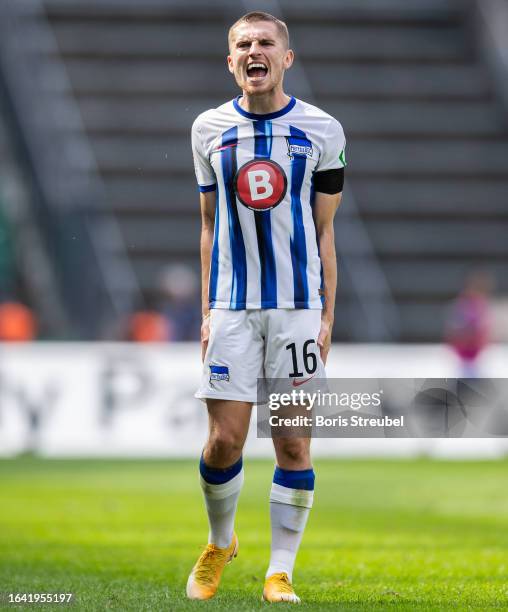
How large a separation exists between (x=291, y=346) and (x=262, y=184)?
68cm

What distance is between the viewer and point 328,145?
6.05m

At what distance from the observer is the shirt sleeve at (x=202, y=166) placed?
612 centimetres

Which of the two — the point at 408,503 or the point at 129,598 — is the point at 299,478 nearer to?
the point at 129,598

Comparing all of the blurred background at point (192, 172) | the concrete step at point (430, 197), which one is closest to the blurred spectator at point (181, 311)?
the blurred background at point (192, 172)

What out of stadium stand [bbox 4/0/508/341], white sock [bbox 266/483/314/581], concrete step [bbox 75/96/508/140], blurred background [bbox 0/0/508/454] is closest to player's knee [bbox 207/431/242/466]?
white sock [bbox 266/483/314/581]

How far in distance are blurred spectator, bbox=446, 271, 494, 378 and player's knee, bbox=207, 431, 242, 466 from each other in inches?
432

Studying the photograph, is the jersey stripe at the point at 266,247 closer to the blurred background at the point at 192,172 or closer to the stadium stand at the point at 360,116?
the blurred background at the point at 192,172

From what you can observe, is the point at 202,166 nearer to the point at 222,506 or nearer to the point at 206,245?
the point at 206,245

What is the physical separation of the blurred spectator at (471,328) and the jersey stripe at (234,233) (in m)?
11.1

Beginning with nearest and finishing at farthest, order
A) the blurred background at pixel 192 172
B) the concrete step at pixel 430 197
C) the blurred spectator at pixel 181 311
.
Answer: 1. the blurred spectator at pixel 181 311
2. the blurred background at pixel 192 172
3. the concrete step at pixel 430 197

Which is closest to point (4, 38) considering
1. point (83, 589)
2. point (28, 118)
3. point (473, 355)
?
point (28, 118)

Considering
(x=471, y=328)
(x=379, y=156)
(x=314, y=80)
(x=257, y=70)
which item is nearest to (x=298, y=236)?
(x=257, y=70)

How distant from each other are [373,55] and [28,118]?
7.09 metres

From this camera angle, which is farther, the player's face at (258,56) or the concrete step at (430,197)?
the concrete step at (430,197)
